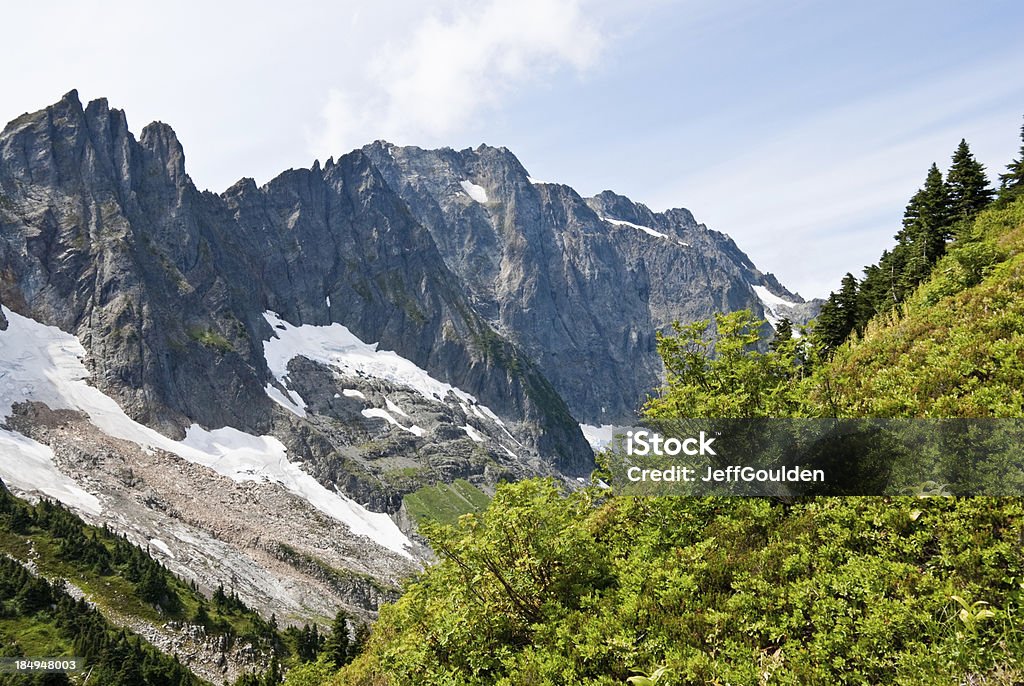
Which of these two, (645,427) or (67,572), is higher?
(645,427)

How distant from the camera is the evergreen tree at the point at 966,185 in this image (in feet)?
146

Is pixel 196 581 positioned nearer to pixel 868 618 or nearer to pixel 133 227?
pixel 868 618

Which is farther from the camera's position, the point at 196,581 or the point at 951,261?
the point at 196,581

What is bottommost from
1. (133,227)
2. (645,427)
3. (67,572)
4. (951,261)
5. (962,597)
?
(67,572)

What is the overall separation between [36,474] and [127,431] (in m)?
33.3

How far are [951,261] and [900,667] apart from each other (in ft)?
70.2

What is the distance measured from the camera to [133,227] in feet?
641

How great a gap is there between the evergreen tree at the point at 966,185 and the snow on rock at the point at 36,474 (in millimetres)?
134653

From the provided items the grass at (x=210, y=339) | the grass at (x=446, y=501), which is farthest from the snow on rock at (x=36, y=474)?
the grass at (x=446, y=501)

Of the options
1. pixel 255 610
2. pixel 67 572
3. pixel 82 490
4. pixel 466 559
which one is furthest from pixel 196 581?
pixel 466 559
